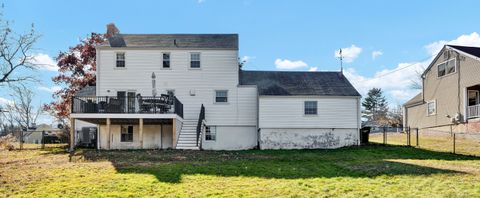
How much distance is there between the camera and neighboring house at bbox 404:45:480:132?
28250 mm

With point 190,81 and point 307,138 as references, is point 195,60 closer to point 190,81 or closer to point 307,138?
point 190,81

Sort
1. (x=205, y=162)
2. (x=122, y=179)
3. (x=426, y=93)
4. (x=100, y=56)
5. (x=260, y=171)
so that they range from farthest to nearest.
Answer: (x=426, y=93), (x=100, y=56), (x=205, y=162), (x=260, y=171), (x=122, y=179)

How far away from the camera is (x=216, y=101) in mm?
27391

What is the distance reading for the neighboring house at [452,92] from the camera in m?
28.2

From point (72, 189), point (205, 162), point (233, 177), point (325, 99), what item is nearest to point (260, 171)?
point (233, 177)

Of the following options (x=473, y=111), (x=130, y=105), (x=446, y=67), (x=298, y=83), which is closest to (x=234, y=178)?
(x=130, y=105)

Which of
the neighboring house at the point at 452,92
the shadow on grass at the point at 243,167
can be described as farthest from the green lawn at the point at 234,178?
the neighboring house at the point at 452,92

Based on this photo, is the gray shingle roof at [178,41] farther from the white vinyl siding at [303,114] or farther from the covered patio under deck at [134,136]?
the covered patio under deck at [134,136]

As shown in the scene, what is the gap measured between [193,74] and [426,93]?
16.7m

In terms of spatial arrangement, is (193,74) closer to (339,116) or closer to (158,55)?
(158,55)

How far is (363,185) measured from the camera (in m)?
12.8

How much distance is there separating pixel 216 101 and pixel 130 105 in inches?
214

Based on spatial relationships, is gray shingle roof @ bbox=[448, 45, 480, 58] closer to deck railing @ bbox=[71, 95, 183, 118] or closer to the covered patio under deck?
deck railing @ bbox=[71, 95, 183, 118]

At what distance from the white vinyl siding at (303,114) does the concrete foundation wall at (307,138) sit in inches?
11.4
